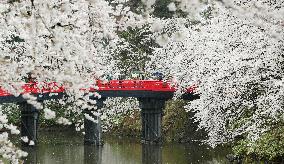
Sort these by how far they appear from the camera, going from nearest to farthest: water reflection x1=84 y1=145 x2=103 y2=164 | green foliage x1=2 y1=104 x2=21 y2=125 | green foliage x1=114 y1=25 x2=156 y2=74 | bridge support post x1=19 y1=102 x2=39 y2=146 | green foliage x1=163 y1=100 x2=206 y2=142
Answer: water reflection x1=84 y1=145 x2=103 y2=164 < bridge support post x1=19 y1=102 x2=39 y2=146 < green foliage x1=163 y1=100 x2=206 y2=142 < green foliage x1=2 y1=104 x2=21 y2=125 < green foliage x1=114 y1=25 x2=156 y2=74

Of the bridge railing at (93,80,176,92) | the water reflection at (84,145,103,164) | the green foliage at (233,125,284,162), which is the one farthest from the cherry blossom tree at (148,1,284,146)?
the bridge railing at (93,80,176,92)

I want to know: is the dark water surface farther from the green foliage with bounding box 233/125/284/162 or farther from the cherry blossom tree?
the green foliage with bounding box 233/125/284/162

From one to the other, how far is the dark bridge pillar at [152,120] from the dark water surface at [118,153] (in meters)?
0.64

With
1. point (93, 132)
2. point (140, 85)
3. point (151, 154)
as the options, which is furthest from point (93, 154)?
point (140, 85)

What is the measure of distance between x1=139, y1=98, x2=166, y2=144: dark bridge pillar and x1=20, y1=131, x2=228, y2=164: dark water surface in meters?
0.64

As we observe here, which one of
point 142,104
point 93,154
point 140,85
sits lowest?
point 93,154

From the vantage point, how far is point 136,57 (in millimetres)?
41469

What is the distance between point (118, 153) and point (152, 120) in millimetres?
4292

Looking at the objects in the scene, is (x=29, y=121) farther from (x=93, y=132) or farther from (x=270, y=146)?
(x=270, y=146)

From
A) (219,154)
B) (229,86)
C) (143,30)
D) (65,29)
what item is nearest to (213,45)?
(229,86)

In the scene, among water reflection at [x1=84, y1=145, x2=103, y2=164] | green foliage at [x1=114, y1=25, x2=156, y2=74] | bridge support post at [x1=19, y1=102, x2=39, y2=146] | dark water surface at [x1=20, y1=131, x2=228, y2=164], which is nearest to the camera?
dark water surface at [x1=20, y1=131, x2=228, y2=164]

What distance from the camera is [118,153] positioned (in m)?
27.3

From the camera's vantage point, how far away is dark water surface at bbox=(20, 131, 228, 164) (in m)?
24.6

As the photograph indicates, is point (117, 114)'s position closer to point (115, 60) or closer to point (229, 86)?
point (115, 60)
